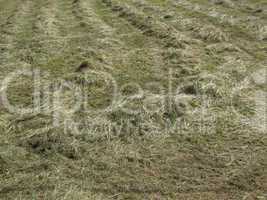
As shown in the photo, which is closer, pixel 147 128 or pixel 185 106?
pixel 147 128

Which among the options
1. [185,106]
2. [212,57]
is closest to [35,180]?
[185,106]

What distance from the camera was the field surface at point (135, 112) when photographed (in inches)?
326

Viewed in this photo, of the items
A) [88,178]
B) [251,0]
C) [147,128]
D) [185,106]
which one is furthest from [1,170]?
[251,0]

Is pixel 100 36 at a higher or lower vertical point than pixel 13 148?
lower

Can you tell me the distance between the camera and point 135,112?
10.9m

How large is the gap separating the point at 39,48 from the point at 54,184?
9.76m

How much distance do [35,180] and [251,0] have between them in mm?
21535

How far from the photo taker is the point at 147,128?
10.2 metres

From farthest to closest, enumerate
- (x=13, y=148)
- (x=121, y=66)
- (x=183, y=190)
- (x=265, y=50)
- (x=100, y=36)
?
(x=100, y=36), (x=265, y=50), (x=121, y=66), (x=13, y=148), (x=183, y=190)

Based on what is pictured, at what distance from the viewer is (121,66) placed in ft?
48.3

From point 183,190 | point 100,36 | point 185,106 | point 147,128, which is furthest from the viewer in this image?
point 100,36

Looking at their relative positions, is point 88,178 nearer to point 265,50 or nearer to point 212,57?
point 212,57

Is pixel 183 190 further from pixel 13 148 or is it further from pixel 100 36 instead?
pixel 100 36

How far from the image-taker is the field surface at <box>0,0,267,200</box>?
8.28m
